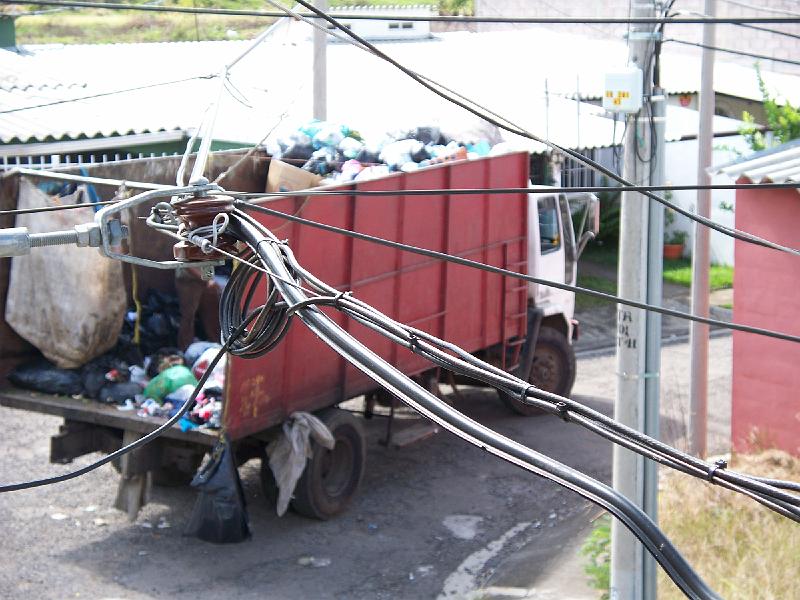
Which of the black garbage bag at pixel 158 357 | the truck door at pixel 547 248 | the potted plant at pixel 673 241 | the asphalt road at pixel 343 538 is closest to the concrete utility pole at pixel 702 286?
the asphalt road at pixel 343 538

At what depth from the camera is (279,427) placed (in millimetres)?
9070

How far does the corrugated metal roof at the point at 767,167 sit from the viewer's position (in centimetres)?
995

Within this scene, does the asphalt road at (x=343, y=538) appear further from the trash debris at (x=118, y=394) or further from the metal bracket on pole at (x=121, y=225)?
the metal bracket on pole at (x=121, y=225)

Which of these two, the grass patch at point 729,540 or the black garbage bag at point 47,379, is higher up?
the black garbage bag at point 47,379

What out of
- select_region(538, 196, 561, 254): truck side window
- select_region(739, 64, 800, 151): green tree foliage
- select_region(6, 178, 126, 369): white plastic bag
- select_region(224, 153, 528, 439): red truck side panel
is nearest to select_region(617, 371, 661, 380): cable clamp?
select_region(224, 153, 528, 439): red truck side panel

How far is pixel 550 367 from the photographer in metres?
12.3

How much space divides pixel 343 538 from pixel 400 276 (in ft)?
7.43

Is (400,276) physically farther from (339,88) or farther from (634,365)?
(339,88)

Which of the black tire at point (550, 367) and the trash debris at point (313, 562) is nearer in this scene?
the trash debris at point (313, 562)

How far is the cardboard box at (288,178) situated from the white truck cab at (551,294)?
2393 mm

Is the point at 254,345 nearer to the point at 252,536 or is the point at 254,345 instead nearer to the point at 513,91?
the point at 252,536

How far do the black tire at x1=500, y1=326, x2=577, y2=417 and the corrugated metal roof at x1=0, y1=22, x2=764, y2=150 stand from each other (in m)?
2.45

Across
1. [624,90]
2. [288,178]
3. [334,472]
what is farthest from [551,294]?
[624,90]

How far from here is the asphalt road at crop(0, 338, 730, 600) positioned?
8195 millimetres
